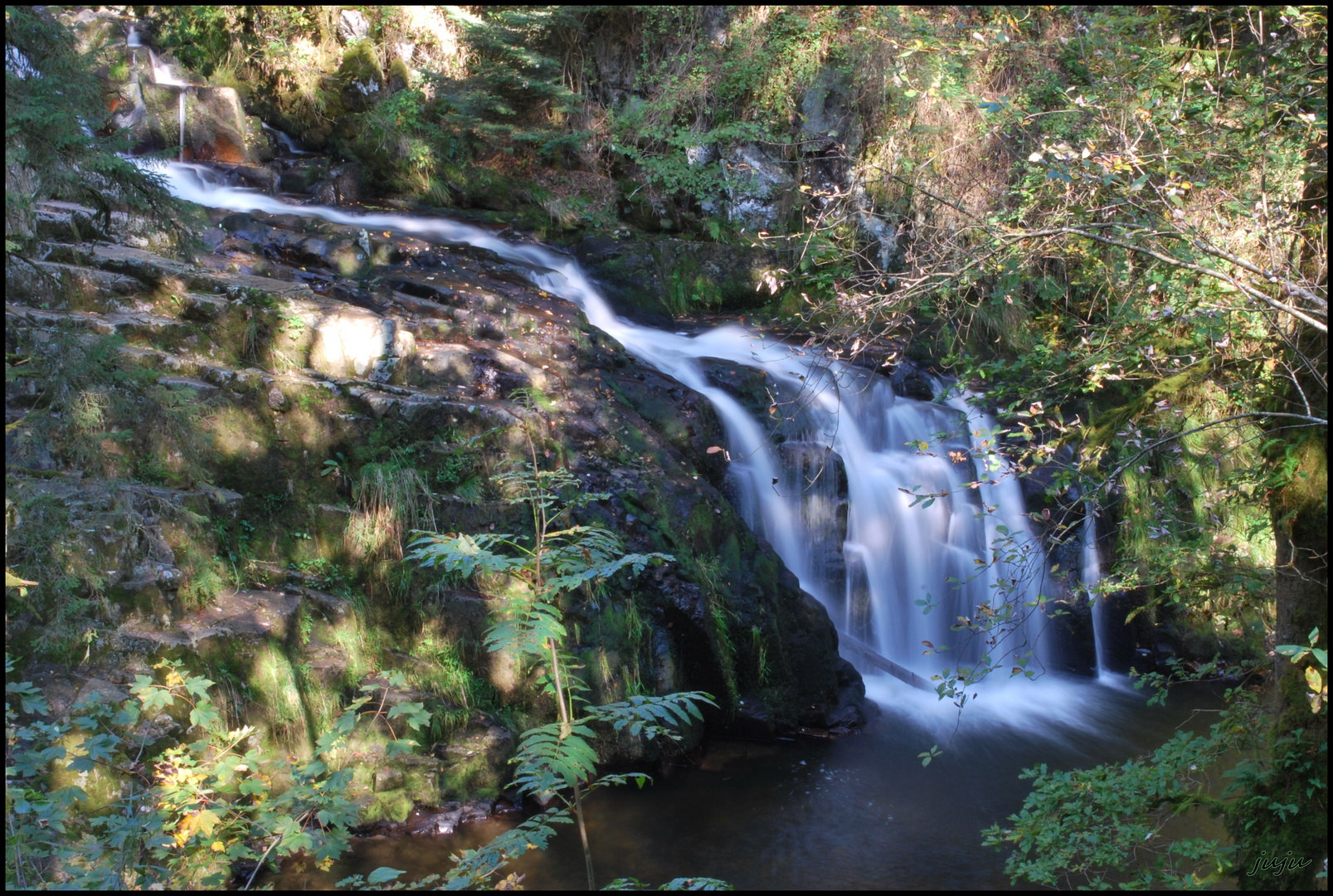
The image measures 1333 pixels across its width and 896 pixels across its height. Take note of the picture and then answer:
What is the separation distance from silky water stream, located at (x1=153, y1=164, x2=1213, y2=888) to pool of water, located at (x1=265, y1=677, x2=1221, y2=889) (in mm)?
15

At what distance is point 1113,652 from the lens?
940cm

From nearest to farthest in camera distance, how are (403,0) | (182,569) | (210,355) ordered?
1. (182,569)
2. (210,355)
3. (403,0)

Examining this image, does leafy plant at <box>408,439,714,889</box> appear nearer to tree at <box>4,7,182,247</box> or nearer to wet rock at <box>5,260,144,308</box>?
tree at <box>4,7,182,247</box>

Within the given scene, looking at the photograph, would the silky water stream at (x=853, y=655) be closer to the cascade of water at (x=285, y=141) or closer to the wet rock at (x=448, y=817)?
the wet rock at (x=448, y=817)

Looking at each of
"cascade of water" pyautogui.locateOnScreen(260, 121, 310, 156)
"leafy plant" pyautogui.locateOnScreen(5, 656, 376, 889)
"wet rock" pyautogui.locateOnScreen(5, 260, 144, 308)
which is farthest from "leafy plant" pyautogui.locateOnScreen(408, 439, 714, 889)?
"cascade of water" pyautogui.locateOnScreen(260, 121, 310, 156)

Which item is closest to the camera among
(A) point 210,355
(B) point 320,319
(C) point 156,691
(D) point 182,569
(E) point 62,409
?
(C) point 156,691

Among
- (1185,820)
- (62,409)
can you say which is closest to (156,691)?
(62,409)

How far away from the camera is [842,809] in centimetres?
607

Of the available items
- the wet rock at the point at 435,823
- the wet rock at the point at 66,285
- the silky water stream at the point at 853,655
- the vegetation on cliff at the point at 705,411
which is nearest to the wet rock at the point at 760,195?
the vegetation on cliff at the point at 705,411

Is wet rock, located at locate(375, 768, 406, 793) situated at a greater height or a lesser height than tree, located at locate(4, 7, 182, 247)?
lesser

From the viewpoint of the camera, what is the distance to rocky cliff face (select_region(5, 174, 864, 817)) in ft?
15.5

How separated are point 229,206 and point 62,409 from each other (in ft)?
23.7

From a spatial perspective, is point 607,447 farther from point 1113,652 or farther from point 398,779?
point 1113,652

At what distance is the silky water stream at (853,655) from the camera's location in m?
5.27
